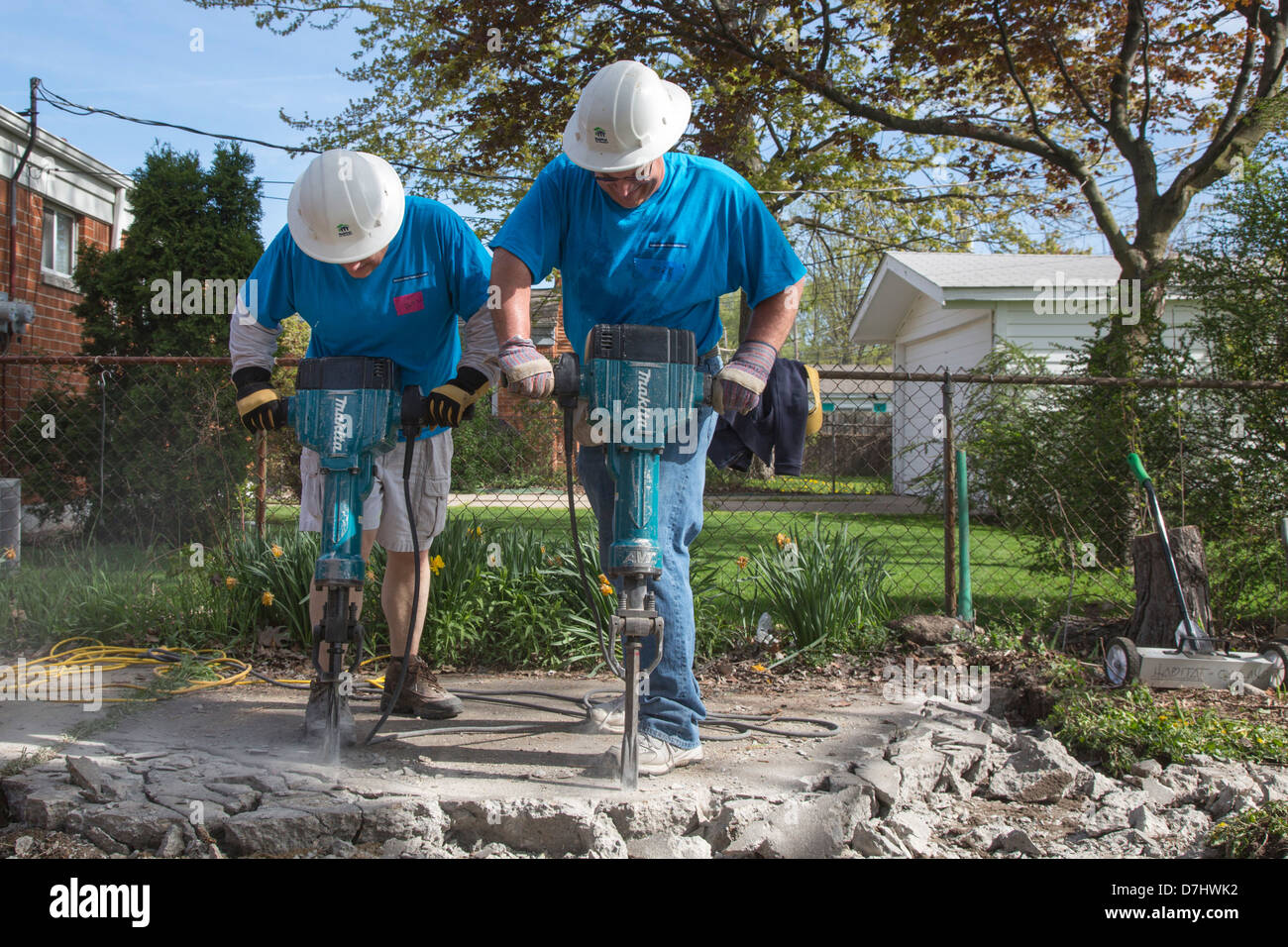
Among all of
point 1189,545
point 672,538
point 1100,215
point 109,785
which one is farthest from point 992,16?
point 109,785

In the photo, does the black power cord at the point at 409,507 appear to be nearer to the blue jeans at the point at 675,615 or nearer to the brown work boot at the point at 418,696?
the brown work boot at the point at 418,696

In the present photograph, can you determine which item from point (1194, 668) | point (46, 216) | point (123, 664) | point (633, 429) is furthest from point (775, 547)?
point (46, 216)

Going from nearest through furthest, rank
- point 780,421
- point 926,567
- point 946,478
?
point 780,421 → point 946,478 → point 926,567

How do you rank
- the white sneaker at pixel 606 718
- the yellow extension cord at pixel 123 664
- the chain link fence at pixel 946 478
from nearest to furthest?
the white sneaker at pixel 606 718 → the yellow extension cord at pixel 123 664 → the chain link fence at pixel 946 478

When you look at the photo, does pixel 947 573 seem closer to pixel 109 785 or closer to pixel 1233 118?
pixel 109 785

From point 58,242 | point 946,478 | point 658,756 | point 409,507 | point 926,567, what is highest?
point 58,242

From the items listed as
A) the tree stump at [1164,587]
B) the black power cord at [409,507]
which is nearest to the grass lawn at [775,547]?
the tree stump at [1164,587]

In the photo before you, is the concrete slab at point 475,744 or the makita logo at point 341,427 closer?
the concrete slab at point 475,744

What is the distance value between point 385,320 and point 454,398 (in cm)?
38

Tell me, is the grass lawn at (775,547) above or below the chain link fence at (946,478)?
below

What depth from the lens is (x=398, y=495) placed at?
3.34 m

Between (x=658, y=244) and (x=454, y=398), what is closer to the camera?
(x=658, y=244)

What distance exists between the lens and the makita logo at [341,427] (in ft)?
9.40

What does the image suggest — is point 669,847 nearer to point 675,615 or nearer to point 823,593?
point 675,615
